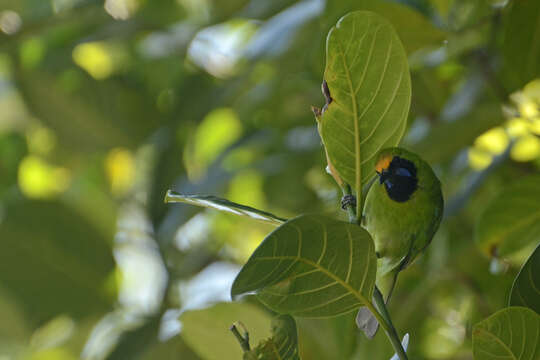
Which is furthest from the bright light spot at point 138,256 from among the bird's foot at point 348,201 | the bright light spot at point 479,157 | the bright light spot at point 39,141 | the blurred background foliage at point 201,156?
the bird's foot at point 348,201

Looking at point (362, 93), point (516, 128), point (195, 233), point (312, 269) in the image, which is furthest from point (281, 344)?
point (195, 233)

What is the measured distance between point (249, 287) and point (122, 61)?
1.43 meters

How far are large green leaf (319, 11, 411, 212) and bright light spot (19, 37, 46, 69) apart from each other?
125 centimetres

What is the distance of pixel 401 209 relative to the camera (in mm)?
410

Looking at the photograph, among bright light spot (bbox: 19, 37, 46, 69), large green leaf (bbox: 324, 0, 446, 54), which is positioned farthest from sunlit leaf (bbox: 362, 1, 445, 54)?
bright light spot (bbox: 19, 37, 46, 69)

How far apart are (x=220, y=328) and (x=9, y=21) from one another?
1.02 meters

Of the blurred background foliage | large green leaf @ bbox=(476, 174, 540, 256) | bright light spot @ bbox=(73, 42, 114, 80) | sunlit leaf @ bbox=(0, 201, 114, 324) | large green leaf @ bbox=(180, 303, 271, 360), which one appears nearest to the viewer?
large green leaf @ bbox=(180, 303, 271, 360)

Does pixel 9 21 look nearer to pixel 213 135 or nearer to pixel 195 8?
pixel 195 8

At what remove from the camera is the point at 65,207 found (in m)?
1.26

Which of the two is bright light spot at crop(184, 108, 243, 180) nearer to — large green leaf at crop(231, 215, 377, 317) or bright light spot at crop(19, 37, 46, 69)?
bright light spot at crop(19, 37, 46, 69)

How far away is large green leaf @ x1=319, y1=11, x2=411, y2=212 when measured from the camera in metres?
0.41

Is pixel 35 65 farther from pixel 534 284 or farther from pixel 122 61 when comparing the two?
pixel 534 284

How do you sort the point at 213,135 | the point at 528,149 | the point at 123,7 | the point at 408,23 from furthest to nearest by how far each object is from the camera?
the point at 213,135 < the point at 123,7 < the point at 528,149 < the point at 408,23

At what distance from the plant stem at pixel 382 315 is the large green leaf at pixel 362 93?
0.05ft
